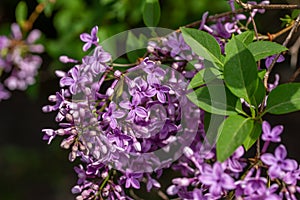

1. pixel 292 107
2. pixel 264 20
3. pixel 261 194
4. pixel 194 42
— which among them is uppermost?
pixel 194 42

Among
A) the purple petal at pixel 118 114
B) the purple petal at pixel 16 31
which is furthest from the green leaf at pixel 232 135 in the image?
the purple petal at pixel 16 31

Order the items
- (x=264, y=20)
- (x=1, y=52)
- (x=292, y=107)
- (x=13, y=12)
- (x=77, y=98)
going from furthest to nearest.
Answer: (x=13, y=12) → (x=264, y=20) → (x=1, y=52) → (x=77, y=98) → (x=292, y=107)

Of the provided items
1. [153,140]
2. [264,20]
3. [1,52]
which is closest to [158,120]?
[153,140]

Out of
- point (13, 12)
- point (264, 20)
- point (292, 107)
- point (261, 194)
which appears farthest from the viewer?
point (13, 12)

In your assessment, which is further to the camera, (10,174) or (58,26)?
(10,174)

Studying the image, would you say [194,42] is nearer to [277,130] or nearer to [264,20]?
[277,130]

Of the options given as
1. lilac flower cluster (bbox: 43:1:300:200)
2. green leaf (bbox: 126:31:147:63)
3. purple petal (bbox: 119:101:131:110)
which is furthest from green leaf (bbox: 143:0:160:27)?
purple petal (bbox: 119:101:131:110)
